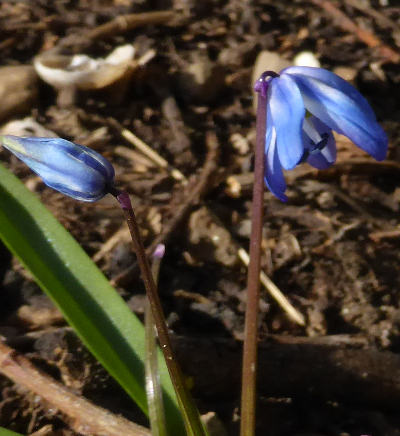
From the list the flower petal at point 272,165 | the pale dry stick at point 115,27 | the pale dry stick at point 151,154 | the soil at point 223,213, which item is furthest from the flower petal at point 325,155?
the pale dry stick at point 115,27

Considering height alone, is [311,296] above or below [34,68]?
below

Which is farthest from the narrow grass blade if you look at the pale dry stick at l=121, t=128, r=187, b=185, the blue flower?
the pale dry stick at l=121, t=128, r=187, b=185

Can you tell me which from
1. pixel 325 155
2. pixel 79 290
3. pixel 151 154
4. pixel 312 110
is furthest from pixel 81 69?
pixel 312 110

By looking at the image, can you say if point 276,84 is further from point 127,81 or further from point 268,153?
point 127,81

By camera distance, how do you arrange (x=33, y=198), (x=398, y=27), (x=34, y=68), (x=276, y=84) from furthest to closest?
(x=398, y=27) < (x=34, y=68) < (x=33, y=198) < (x=276, y=84)

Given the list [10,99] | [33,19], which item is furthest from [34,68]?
[33,19]
